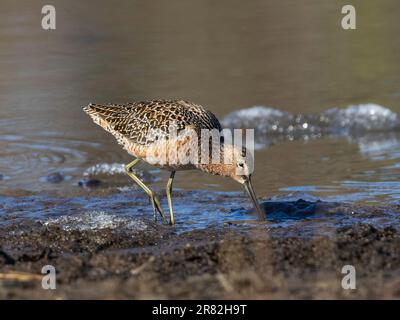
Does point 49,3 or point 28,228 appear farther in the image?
point 49,3

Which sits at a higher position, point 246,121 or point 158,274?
point 246,121

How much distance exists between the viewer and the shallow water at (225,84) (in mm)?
9844

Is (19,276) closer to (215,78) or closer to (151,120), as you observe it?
(151,120)

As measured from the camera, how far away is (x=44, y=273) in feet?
18.2

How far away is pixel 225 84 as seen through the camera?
44.1 feet

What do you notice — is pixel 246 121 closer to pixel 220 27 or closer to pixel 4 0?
pixel 220 27

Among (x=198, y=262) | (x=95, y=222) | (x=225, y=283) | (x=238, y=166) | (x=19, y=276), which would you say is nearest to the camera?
(x=225, y=283)

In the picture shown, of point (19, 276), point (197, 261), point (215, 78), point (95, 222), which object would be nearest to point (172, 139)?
point (95, 222)

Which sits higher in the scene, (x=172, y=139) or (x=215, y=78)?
(x=215, y=78)

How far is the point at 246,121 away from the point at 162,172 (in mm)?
2062

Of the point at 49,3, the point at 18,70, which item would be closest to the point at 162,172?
the point at 18,70

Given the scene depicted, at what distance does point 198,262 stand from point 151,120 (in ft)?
8.22

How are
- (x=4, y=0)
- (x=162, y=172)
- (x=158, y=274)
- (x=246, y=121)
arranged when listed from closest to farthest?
(x=158, y=274) → (x=162, y=172) → (x=246, y=121) → (x=4, y=0)

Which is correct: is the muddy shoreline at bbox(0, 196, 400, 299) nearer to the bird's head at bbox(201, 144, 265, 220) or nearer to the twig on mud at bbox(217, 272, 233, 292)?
the twig on mud at bbox(217, 272, 233, 292)
